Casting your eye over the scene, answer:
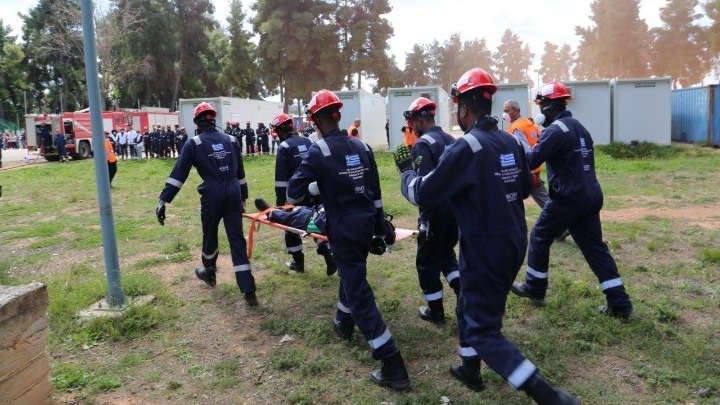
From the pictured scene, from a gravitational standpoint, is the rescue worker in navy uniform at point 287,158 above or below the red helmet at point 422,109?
below

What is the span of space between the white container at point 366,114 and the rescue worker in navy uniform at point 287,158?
586 inches

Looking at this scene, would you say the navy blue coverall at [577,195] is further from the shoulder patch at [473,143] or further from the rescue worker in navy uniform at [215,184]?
the rescue worker in navy uniform at [215,184]

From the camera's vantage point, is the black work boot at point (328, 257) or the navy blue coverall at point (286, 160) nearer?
the navy blue coverall at point (286, 160)

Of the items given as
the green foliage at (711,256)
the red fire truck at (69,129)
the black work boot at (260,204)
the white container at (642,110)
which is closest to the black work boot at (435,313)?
the black work boot at (260,204)

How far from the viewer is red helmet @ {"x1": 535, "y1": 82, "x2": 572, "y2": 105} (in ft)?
16.6

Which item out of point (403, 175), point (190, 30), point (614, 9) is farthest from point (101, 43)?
point (614, 9)

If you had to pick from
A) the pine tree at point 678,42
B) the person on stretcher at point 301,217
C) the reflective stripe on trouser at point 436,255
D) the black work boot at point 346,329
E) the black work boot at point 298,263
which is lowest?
the black work boot at point 346,329

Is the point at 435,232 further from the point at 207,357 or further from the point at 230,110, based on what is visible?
the point at 230,110

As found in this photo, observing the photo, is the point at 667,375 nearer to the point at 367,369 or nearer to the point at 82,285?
the point at 367,369

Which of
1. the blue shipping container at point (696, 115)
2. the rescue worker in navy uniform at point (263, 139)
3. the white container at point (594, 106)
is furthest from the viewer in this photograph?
the rescue worker in navy uniform at point (263, 139)

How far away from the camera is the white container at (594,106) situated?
2083 cm

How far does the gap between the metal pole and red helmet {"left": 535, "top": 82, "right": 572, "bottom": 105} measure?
13.8 ft

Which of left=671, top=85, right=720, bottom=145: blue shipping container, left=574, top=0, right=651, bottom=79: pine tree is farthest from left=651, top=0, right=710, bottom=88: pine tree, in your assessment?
left=671, top=85, right=720, bottom=145: blue shipping container

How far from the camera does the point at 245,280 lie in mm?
5543
